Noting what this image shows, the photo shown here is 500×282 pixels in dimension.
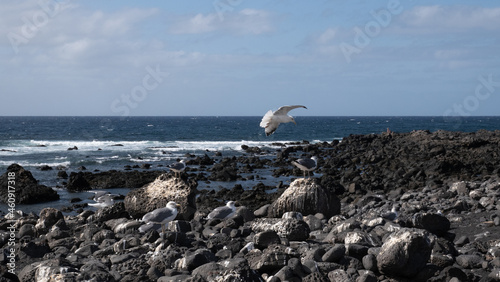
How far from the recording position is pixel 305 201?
1098 cm

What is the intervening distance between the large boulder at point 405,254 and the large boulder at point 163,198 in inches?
243

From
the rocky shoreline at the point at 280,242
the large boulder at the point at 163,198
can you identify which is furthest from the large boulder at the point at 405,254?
the large boulder at the point at 163,198

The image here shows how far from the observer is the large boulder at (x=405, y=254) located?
259 inches

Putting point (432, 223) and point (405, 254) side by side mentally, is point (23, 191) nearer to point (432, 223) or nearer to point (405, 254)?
point (432, 223)

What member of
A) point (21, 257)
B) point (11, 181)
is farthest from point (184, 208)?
point (11, 181)

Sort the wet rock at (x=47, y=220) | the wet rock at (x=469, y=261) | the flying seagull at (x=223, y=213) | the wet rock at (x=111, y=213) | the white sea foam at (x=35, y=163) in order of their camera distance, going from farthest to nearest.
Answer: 1. the white sea foam at (x=35, y=163)
2. the wet rock at (x=111, y=213)
3. the wet rock at (x=47, y=220)
4. the flying seagull at (x=223, y=213)
5. the wet rock at (x=469, y=261)

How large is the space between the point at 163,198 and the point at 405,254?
6915 mm

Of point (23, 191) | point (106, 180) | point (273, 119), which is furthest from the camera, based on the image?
point (106, 180)

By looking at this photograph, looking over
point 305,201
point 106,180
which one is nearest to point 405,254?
point 305,201

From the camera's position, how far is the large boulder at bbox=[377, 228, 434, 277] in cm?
658

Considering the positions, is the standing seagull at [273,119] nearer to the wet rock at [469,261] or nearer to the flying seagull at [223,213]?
the flying seagull at [223,213]

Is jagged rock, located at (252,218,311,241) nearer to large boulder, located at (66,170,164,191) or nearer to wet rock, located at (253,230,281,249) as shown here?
wet rock, located at (253,230,281,249)

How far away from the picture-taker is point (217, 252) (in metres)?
7.78

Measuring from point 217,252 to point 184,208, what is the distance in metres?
4.29
